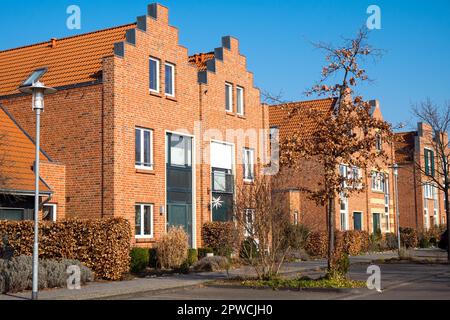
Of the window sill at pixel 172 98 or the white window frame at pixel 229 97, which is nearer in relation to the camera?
the window sill at pixel 172 98

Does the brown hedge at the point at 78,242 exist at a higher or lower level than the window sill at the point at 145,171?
lower

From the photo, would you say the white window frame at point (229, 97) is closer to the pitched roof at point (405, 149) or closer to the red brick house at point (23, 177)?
the red brick house at point (23, 177)

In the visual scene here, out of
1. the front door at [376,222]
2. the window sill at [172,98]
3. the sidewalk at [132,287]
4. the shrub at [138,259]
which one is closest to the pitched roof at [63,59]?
the window sill at [172,98]

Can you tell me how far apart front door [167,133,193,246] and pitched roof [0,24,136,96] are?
4.30m

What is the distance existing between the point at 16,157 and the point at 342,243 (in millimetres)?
18842

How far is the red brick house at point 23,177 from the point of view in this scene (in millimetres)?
23078

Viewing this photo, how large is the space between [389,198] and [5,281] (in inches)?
1505

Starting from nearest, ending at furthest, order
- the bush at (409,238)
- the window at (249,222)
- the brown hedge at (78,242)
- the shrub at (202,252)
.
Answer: the window at (249,222), the brown hedge at (78,242), the shrub at (202,252), the bush at (409,238)

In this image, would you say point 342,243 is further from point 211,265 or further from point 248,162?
point 211,265

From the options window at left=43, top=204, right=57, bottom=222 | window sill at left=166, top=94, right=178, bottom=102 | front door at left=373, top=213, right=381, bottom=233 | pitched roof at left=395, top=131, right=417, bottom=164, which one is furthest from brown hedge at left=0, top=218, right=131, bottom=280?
pitched roof at left=395, top=131, right=417, bottom=164

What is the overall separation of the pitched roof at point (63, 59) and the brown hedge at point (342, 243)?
1393 cm

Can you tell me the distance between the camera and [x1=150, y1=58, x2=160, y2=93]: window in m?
27.7

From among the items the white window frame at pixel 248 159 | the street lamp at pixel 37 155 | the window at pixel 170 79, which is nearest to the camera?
the street lamp at pixel 37 155
